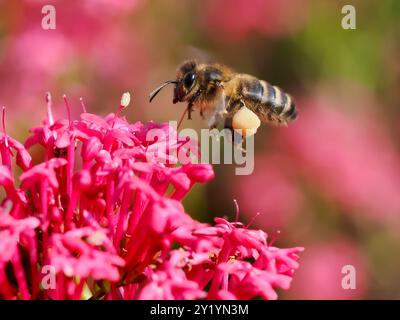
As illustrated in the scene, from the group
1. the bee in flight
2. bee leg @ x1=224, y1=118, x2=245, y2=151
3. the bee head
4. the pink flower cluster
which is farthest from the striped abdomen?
the pink flower cluster

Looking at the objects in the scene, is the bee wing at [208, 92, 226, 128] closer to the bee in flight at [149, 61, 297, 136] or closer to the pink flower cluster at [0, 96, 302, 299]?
the bee in flight at [149, 61, 297, 136]

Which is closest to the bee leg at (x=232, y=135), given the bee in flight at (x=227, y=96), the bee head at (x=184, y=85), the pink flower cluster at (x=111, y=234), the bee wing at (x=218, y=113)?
the bee in flight at (x=227, y=96)

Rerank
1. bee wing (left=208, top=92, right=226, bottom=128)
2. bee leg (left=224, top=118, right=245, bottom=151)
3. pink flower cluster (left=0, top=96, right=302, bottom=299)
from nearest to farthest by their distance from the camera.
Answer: pink flower cluster (left=0, top=96, right=302, bottom=299) → bee wing (left=208, top=92, right=226, bottom=128) → bee leg (left=224, top=118, right=245, bottom=151)

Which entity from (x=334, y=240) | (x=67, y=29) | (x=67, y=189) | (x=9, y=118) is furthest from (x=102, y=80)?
(x=67, y=189)

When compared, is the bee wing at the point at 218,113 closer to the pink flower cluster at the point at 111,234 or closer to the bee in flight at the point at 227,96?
the bee in flight at the point at 227,96

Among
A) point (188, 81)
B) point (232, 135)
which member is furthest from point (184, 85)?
point (232, 135)

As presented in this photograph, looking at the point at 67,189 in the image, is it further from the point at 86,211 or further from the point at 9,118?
the point at 9,118

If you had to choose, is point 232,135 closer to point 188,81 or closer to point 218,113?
point 218,113
